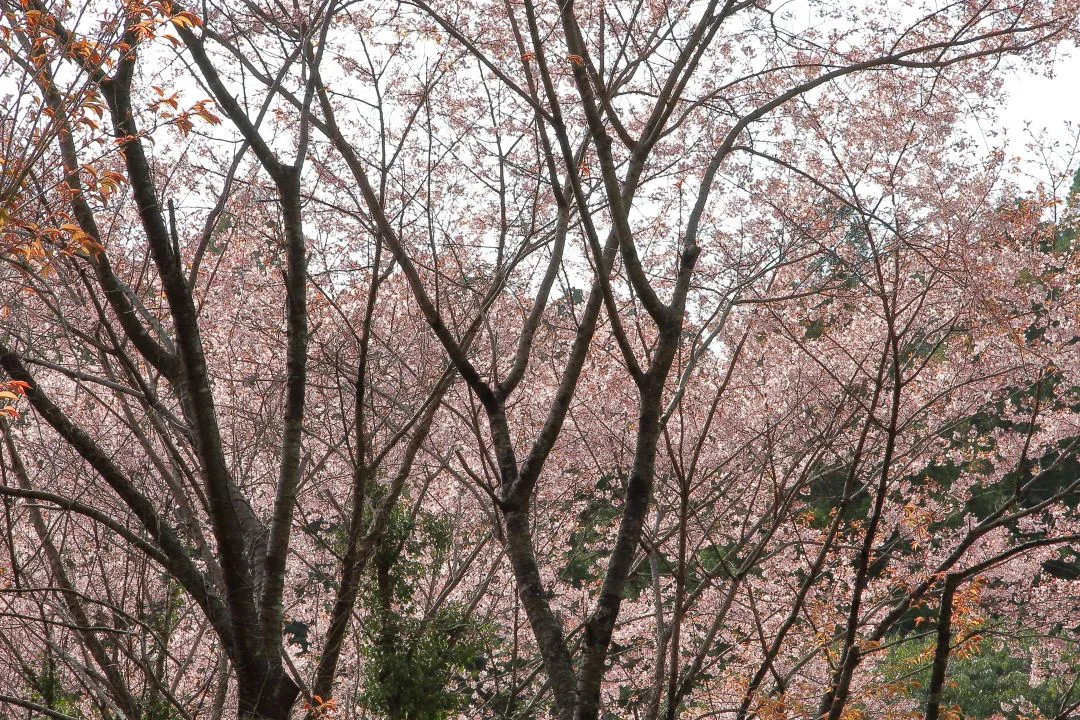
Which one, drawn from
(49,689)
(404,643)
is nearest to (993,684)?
(404,643)

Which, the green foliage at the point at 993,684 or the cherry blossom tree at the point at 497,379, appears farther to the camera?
the green foliage at the point at 993,684

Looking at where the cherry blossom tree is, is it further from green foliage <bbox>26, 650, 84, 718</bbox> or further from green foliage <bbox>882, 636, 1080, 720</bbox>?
green foliage <bbox>882, 636, 1080, 720</bbox>

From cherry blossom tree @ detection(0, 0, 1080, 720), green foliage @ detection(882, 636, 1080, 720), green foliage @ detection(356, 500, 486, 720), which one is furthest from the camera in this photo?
green foliage @ detection(882, 636, 1080, 720)

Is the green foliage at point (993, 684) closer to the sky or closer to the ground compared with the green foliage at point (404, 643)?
closer to the sky

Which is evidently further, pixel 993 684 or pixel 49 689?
pixel 993 684

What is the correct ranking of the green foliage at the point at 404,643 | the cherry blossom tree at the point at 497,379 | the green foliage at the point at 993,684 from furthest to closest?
the green foliage at the point at 993,684
the green foliage at the point at 404,643
the cherry blossom tree at the point at 497,379

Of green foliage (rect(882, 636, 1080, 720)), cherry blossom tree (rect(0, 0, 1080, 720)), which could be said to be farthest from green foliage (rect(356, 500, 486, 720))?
green foliage (rect(882, 636, 1080, 720))

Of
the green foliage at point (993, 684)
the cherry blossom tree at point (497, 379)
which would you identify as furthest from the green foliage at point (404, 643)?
the green foliage at point (993, 684)

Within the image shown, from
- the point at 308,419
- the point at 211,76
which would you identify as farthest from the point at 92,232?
the point at 308,419

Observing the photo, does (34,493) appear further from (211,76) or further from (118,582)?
(118,582)

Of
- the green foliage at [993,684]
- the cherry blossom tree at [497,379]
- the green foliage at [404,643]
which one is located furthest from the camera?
the green foliage at [993,684]

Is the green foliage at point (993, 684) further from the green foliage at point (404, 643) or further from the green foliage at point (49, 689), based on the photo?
the green foliage at point (49, 689)

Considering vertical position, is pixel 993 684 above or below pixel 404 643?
above

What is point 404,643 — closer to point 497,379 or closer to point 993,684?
point 497,379
